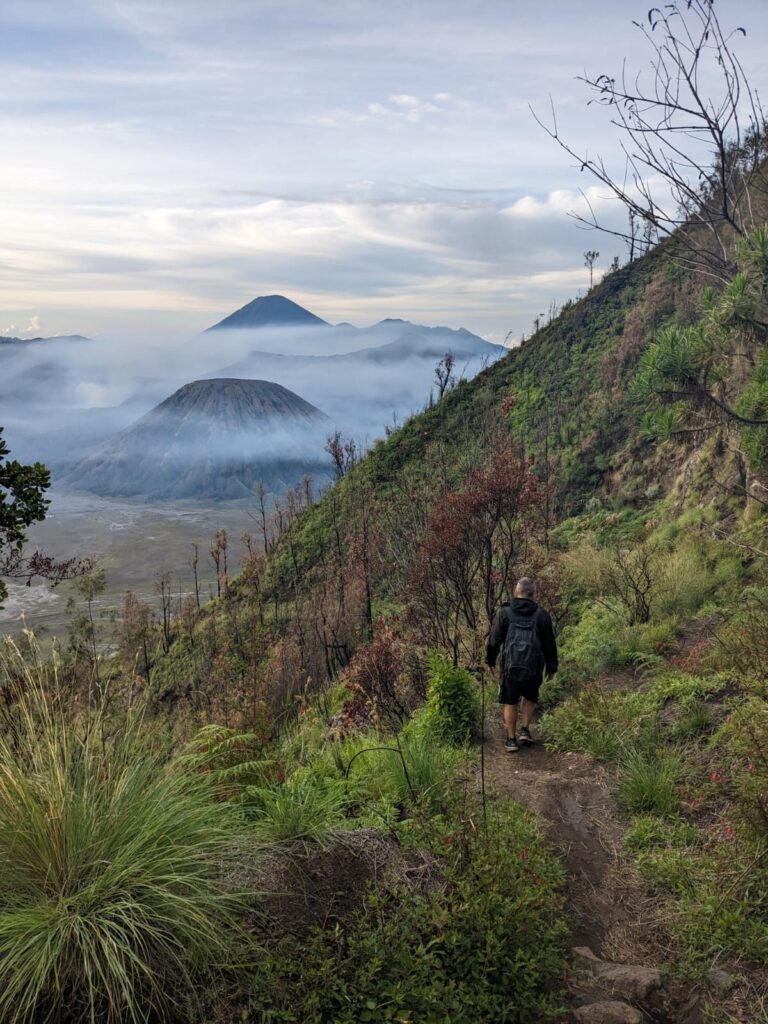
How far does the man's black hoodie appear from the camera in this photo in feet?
22.8

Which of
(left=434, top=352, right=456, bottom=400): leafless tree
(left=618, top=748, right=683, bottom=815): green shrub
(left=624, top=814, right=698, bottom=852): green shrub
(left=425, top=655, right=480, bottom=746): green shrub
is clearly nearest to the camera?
(left=624, top=814, right=698, bottom=852): green shrub

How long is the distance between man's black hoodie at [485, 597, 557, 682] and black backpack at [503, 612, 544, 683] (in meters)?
0.05

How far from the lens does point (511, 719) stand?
6.93 meters

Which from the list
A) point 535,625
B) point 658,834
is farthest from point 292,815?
point 535,625

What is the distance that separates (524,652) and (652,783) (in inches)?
72.5

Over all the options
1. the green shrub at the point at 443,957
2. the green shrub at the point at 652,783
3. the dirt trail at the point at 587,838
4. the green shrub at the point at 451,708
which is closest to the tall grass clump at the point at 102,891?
the green shrub at the point at 443,957

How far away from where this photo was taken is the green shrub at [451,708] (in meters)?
6.95

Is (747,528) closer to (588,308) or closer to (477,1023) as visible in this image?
(477,1023)

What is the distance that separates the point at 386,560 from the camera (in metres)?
39.4

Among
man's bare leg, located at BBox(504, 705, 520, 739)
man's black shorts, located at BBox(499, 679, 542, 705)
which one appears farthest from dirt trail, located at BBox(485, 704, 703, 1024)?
man's black shorts, located at BBox(499, 679, 542, 705)

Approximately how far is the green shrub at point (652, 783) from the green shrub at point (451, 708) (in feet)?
5.84

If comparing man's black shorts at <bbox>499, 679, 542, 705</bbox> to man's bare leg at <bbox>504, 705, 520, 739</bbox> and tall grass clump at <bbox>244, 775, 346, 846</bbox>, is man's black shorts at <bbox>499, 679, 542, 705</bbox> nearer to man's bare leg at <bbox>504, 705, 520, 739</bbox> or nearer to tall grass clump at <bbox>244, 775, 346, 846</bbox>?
man's bare leg at <bbox>504, 705, 520, 739</bbox>

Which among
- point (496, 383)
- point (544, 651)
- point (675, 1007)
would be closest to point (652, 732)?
point (544, 651)

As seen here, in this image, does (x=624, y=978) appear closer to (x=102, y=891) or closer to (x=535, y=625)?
(x=102, y=891)
